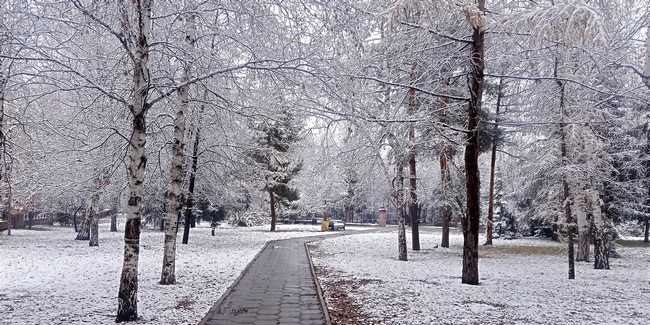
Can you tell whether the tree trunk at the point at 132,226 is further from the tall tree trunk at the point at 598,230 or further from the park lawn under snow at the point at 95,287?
the tall tree trunk at the point at 598,230

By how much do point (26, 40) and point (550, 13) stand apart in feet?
25.1

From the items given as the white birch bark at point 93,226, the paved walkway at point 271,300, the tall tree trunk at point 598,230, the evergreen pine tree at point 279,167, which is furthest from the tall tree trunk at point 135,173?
the evergreen pine tree at point 279,167

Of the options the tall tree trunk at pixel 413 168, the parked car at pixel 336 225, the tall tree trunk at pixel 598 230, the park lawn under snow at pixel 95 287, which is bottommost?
the parked car at pixel 336 225

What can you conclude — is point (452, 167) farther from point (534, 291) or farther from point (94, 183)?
point (94, 183)

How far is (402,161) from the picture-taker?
1563 cm

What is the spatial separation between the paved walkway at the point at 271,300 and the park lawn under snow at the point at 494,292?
0.81 metres

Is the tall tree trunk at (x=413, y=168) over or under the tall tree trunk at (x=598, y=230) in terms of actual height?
over

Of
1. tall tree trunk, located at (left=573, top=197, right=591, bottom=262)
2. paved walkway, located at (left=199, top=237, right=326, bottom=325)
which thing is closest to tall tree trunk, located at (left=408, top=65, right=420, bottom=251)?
paved walkway, located at (left=199, top=237, right=326, bottom=325)

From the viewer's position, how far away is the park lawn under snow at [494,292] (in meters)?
8.13

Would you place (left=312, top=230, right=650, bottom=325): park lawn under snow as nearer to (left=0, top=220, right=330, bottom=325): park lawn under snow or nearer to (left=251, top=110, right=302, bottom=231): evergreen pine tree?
(left=0, top=220, right=330, bottom=325): park lawn under snow

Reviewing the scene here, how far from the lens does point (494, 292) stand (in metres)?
10.7

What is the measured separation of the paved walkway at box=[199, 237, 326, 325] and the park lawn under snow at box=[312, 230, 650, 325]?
32.0 inches

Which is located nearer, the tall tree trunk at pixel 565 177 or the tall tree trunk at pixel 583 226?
the tall tree trunk at pixel 565 177

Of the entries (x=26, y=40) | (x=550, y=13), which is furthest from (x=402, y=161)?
(x=26, y=40)
